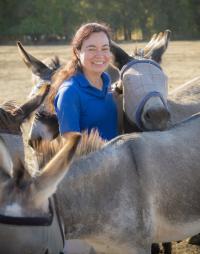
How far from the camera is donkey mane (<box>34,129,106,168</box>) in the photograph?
252cm

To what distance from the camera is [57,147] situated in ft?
8.35

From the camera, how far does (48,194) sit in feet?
6.55

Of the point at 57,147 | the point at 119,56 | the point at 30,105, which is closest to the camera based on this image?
the point at 57,147

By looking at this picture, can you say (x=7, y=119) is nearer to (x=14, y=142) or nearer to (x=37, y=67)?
(x=14, y=142)

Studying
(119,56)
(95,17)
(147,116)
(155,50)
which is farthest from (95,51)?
(95,17)

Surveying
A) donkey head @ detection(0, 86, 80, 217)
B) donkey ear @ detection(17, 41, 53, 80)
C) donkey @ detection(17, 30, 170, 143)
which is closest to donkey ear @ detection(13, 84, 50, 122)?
donkey @ detection(17, 30, 170, 143)

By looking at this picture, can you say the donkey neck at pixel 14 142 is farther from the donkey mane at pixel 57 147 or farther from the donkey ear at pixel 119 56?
the donkey ear at pixel 119 56

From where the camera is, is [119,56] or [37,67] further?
[37,67]

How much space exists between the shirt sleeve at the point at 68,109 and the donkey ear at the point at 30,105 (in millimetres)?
159

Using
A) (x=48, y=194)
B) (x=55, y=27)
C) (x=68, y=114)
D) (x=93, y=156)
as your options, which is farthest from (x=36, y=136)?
(x=55, y=27)

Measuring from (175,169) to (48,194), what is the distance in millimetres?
1094

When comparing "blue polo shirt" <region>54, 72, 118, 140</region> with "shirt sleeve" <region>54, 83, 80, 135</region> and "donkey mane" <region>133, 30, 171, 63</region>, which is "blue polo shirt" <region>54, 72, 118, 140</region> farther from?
"donkey mane" <region>133, 30, 171, 63</region>

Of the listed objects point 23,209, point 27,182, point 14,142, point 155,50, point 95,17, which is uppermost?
point 155,50

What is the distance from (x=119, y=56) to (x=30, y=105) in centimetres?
102
